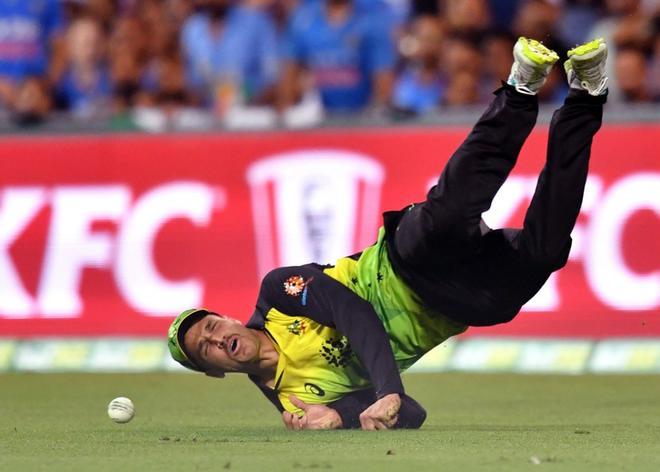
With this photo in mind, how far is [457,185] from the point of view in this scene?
7.62m

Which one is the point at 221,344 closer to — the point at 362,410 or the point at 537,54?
the point at 362,410

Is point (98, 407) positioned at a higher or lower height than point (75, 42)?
lower

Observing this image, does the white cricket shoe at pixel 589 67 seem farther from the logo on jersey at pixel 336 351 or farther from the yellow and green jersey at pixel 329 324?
the logo on jersey at pixel 336 351

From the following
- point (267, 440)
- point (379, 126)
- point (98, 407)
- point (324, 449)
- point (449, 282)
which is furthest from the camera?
point (379, 126)

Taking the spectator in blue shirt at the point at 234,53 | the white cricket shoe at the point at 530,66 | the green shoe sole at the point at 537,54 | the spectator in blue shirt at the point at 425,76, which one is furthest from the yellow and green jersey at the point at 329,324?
the spectator in blue shirt at the point at 234,53

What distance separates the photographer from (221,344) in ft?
25.6

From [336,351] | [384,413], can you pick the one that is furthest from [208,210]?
[384,413]

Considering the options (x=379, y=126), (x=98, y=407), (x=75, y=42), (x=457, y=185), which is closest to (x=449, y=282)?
(x=457, y=185)

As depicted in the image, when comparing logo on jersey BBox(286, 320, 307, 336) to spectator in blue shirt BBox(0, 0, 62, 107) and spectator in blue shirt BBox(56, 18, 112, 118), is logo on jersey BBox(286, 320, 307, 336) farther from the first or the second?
spectator in blue shirt BBox(0, 0, 62, 107)

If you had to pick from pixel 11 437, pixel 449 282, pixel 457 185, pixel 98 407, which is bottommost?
pixel 98 407

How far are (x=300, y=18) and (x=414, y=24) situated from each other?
1126 millimetres

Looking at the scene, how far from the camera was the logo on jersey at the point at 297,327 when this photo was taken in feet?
26.2

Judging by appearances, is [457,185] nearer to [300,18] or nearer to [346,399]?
[346,399]

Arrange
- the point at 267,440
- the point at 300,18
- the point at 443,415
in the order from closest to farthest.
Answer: the point at 267,440, the point at 443,415, the point at 300,18
